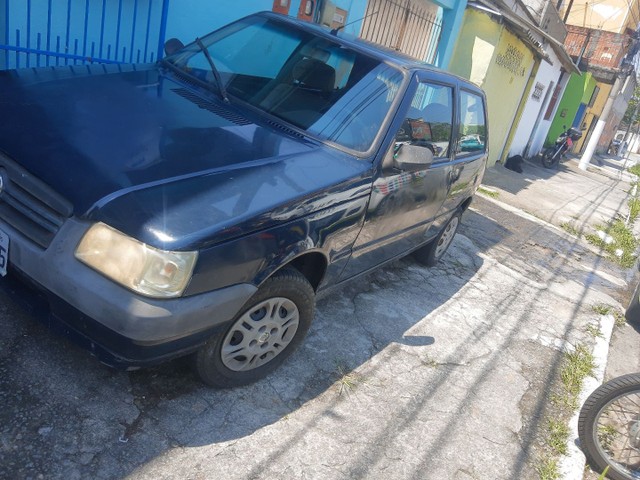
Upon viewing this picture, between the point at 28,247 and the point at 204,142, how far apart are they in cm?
95

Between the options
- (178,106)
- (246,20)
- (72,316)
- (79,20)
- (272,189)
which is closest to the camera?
(72,316)

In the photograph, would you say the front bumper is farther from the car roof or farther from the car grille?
the car roof

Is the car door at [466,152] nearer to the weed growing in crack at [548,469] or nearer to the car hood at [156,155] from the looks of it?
the car hood at [156,155]

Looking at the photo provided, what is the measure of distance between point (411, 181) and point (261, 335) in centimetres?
149

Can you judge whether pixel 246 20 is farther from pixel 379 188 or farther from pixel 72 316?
pixel 72 316

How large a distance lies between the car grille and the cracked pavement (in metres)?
0.73

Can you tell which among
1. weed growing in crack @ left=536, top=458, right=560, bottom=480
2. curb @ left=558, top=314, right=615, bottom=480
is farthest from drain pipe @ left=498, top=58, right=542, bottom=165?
weed growing in crack @ left=536, top=458, right=560, bottom=480

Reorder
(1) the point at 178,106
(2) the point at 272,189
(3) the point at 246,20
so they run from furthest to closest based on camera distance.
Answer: (3) the point at 246,20 → (1) the point at 178,106 → (2) the point at 272,189

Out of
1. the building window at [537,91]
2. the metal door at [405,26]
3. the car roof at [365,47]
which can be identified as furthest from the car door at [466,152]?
the building window at [537,91]

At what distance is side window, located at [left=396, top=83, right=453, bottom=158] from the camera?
346 centimetres

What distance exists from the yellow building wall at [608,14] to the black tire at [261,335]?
29473 millimetres

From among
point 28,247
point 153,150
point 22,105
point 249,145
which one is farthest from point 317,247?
point 22,105

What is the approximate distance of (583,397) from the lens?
3.85 metres

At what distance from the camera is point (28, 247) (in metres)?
2.22
